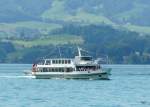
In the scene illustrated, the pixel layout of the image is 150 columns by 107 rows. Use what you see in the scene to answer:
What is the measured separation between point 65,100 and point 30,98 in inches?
256

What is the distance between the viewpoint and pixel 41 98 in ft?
438

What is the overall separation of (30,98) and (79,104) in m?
13.3

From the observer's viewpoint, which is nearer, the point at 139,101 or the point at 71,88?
the point at 139,101

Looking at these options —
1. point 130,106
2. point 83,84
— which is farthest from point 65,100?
point 83,84

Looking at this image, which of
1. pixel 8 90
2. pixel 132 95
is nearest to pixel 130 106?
pixel 132 95

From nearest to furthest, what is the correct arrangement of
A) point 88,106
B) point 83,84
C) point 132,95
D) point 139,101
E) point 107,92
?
point 88,106 → point 139,101 → point 132,95 → point 107,92 → point 83,84

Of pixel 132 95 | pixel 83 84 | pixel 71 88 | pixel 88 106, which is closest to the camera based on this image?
pixel 88 106

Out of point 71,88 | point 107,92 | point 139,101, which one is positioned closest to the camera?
point 139,101

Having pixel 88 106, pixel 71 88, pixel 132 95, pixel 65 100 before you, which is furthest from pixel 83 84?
pixel 88 106

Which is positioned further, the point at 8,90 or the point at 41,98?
the point at 8,90

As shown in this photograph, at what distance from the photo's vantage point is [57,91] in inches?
6161

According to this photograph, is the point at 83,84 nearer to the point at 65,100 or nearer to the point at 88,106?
the point at 65,100

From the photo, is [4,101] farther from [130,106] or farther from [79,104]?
[130,106]

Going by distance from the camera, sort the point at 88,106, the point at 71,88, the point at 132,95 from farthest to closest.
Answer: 1. the point at 71,88
2. the point at 132,95
3. the point at 88,106
